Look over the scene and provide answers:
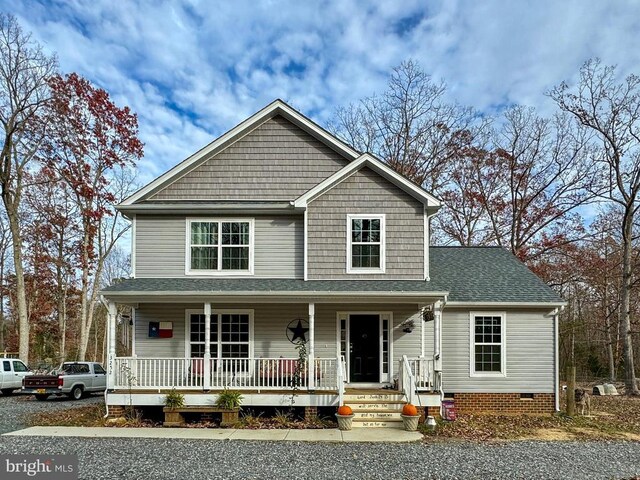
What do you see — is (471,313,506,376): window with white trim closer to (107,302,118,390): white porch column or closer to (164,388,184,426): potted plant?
(164,388,184,426): potted plant

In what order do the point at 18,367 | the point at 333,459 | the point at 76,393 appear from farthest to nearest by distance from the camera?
the point at 18,367
the point at 76,393
the point at 333,459

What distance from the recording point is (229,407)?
10.9 meters

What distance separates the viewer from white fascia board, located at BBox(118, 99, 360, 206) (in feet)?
43.7

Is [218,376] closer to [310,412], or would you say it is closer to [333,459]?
[310,412]

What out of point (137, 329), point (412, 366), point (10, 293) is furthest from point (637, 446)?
point (10, 293)

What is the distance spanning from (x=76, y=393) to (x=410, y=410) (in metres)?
13.3

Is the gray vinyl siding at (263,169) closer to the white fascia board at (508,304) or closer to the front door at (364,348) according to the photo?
the front door at (364,348)

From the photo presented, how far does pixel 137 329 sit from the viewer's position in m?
12.9

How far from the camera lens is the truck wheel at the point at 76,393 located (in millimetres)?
17047

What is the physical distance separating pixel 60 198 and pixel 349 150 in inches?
888

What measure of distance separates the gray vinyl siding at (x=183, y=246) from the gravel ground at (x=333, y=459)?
16.2 feet

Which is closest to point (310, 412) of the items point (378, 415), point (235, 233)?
point (378, 415)

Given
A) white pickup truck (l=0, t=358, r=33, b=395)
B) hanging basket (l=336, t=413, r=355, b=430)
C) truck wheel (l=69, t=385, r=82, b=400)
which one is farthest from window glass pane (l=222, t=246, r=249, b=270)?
white pickup truck (l=0, t=358, r=33, b=395)

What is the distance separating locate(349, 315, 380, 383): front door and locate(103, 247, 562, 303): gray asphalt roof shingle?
1389 mm
